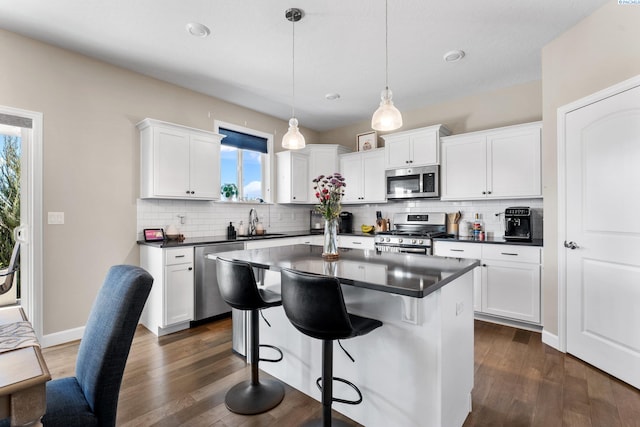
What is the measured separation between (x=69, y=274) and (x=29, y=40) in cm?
217

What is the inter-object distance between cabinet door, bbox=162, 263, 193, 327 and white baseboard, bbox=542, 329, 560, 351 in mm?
3559

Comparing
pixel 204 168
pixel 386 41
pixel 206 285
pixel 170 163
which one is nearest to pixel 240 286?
pixel 206 285

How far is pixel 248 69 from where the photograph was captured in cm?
345

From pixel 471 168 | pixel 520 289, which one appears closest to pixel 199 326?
pixel 520 289

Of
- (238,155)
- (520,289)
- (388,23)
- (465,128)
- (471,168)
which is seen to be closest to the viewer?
(388,23)

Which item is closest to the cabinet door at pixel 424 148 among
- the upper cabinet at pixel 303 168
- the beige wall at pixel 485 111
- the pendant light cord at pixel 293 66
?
the beige wall at pixel 485 111

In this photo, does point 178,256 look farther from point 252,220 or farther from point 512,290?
point 512,290

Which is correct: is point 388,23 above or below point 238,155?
above

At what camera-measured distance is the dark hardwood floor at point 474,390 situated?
188 cm

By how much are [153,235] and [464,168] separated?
383 centimetres

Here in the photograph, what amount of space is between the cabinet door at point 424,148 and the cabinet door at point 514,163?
2.10 ft

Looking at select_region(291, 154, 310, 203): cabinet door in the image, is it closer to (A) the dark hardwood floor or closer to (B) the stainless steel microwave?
(B) the stainless steel microwave

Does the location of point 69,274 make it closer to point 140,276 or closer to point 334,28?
point 140,276

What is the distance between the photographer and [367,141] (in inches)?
201
